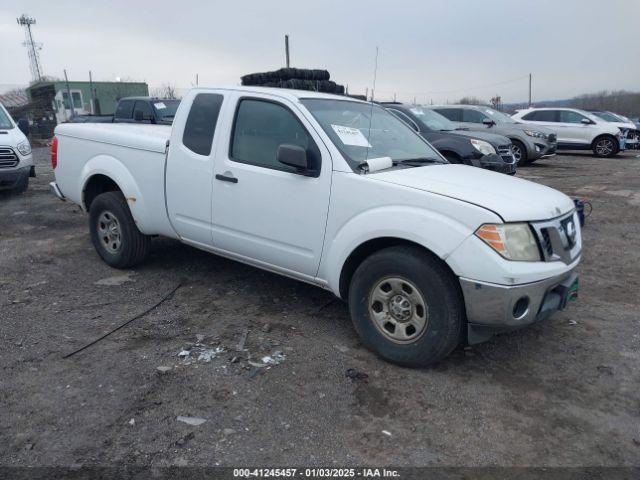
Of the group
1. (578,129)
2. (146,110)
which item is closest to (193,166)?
(146,110)

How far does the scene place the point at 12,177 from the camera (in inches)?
362

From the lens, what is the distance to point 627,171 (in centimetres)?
1384

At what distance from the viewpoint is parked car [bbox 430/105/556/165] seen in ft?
46.0

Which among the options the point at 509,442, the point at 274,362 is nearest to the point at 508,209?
the point at 509,442

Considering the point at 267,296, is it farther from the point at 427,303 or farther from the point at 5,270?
the point at 5,270

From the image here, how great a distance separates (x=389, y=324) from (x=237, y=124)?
6.76 feet

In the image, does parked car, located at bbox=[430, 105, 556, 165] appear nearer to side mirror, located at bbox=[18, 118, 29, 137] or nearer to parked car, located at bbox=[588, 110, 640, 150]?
parked car, located at bbox=[588, 110, 640, 150]

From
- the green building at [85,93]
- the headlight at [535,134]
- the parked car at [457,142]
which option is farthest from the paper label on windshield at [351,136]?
the green building at [85,93]

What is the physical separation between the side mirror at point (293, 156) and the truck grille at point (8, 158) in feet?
24.2

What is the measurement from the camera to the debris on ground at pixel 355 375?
3.45 m

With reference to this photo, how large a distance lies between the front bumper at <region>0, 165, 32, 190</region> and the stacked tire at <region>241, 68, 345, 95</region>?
5566 mm

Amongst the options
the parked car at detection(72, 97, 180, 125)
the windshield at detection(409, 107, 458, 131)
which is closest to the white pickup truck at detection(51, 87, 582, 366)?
the windshield at detection(409, 107, 458, 131)

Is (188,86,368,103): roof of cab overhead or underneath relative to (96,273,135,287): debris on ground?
overhead

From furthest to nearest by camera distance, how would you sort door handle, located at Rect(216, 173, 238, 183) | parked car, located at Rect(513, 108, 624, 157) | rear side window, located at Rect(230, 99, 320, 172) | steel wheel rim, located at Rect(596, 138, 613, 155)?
steel wheel rim, located at Rect(596, 138, 613, 155) < parked car, located at Rect(513, 108, 624, 157) < door handle, located at Rect(216, 173, 238, 183) < rear side window, located at Rect(230, 99, 320, 172)
